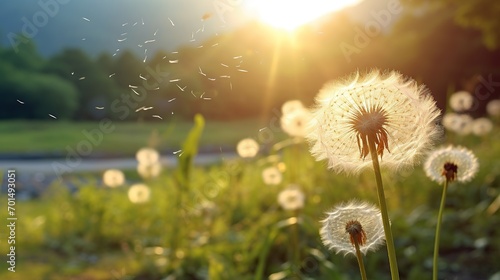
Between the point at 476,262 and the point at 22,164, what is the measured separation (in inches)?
436

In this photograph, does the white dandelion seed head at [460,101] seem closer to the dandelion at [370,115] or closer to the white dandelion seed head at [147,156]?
the white dandelion seed head at [147,156]

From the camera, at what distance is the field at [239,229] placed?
3049 millimetres

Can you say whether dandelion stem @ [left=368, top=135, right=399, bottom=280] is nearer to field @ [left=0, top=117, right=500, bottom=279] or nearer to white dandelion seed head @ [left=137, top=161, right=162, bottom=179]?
field @ [left=0, top=117, right=500, bottom=279]

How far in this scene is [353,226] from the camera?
36.2 inches

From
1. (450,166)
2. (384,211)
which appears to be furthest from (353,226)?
(450,166)

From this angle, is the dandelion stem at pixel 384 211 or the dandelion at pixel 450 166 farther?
the dandelion at pixel 450 166

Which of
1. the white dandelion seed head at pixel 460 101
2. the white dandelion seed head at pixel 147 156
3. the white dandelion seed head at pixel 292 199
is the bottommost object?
the white dandelion seed head at pixel 292 199

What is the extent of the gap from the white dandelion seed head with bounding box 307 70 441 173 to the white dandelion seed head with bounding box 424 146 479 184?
0.28 metres

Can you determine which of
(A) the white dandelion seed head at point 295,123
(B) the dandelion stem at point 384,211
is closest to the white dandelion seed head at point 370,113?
(B) the dandelion stem at point 384,211

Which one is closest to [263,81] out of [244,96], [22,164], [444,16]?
[244,96]

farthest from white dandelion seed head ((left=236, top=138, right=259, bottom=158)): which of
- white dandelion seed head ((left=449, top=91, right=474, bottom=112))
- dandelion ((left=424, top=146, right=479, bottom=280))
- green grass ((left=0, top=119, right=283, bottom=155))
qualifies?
green grass ((left=0, top=119, right=283, bottom=155))

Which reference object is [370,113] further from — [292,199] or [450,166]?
[292,199]

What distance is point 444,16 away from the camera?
537 inches

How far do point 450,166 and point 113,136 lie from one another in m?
16.4
